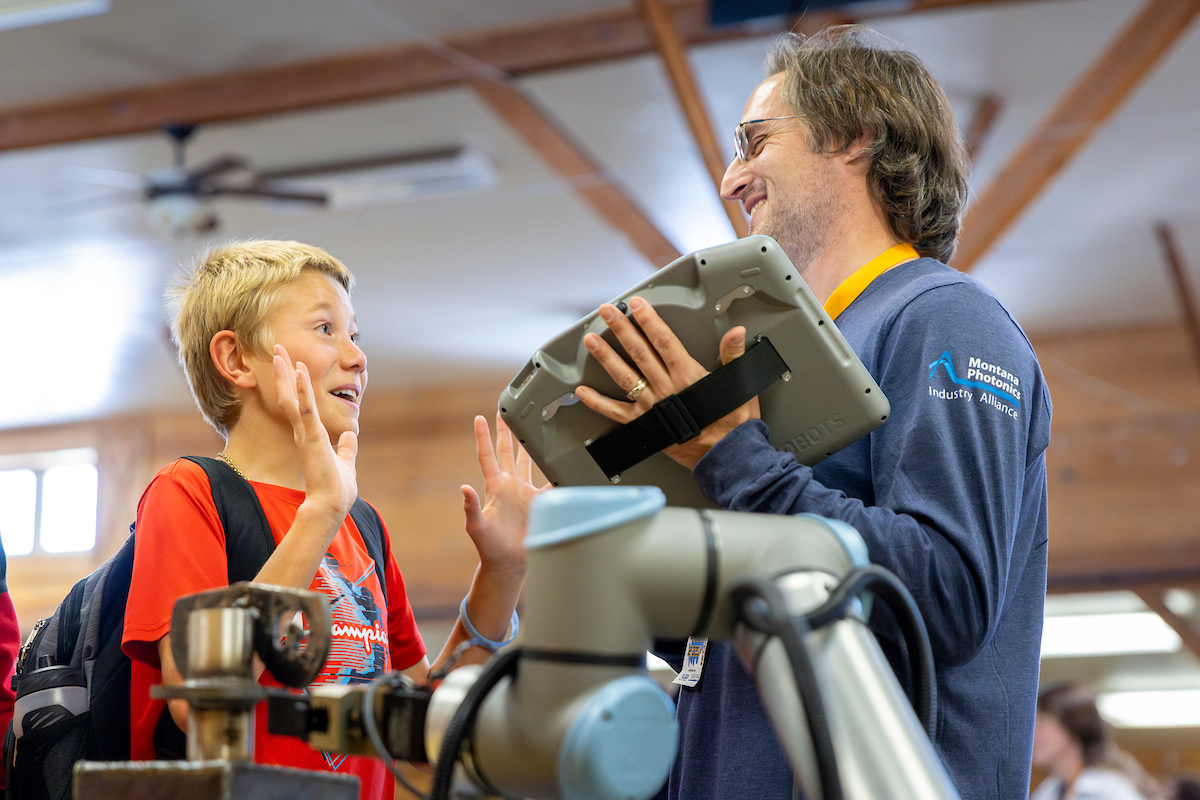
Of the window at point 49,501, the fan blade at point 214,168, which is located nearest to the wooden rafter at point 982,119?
the fan blade at point 214,168

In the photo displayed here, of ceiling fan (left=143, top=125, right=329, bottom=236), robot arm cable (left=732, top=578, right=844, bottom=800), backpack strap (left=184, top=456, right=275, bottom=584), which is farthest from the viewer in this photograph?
ceiling fan (left=143, top=125, right=329, bottom=236)

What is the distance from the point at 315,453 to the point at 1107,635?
8.73m

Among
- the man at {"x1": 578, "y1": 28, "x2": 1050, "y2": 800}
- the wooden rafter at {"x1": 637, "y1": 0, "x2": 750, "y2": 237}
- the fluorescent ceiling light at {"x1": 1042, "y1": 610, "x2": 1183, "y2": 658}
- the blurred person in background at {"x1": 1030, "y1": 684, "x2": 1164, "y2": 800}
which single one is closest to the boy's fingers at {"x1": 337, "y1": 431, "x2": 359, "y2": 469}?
the man at {"x1": 578, "y1": 28, "x2": 1050, "y2": 800}

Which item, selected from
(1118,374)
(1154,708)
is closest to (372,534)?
(1118,374)

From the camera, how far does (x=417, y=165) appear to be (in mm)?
5879

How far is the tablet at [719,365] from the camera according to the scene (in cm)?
112

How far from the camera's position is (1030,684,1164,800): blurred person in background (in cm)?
436

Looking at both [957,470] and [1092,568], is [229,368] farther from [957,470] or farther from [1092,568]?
[1092,568]

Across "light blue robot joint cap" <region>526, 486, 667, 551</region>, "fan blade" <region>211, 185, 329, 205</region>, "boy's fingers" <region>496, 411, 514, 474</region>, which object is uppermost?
"fan blade" <region>211, 185, 329, 205</region>

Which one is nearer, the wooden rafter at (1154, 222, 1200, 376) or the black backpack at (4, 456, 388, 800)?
the black backpack at (4, 456, 388, 800)

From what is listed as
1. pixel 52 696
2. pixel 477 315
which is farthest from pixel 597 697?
pixel 477 315

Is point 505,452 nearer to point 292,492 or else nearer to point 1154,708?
point 292,492

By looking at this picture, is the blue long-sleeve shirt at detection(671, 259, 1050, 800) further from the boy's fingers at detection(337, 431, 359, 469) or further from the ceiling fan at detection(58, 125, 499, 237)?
the ceiling fan at detection(58, 125, 499, 237)

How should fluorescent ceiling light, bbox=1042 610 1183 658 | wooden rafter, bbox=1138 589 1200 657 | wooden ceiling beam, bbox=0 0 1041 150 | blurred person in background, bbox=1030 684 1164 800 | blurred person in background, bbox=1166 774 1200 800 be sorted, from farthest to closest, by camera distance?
fluorescent ceiling light, bbox=1042 610 1183 658 → wooden rafter, bbox=1138 589 1200 657 → wooden ceiling beam, bbox=0 0 1041 150 → blurred person in background, bbox=1166 774 1200 800 → blurred person in background, bbox=1030 684 1164 800
